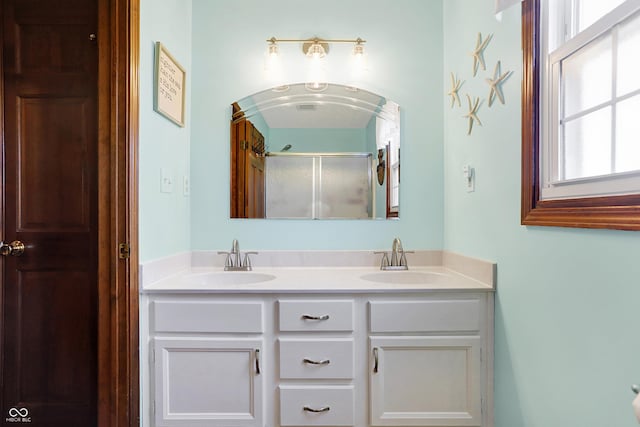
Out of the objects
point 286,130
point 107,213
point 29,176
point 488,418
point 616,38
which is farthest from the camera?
point 286,130

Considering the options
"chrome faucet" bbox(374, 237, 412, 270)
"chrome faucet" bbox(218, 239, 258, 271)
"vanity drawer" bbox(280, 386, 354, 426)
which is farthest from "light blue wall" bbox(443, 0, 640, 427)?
"chrome faucet" bbox(218, 239, 258, 271)

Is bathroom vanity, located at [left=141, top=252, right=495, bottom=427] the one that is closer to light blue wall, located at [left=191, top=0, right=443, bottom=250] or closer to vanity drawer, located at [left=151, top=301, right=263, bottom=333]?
vanity drawer, located at [left=151, top=301, right=263, bottom=333]

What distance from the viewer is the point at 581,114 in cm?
112

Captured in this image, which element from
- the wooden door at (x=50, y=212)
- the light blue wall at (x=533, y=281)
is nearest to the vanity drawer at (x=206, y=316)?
the wooden door at (x=50, y=212)

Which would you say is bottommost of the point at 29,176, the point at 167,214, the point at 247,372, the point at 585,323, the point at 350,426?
the point at 350,426

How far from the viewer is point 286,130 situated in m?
2.14

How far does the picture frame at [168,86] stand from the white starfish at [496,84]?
1463mm

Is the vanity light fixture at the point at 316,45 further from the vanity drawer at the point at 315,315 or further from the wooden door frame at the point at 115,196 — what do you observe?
the vanity drawer at the point at 315,315

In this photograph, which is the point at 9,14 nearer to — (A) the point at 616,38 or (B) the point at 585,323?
(A) the point at 616,38

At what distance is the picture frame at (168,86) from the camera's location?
1.66m

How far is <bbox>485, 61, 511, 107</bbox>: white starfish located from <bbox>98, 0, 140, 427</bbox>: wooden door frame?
148 centimetres

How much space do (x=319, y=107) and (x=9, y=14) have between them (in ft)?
4.98

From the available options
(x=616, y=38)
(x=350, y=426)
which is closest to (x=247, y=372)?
(x=350, y=426)

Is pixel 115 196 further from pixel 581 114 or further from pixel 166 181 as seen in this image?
pixel 581 114
